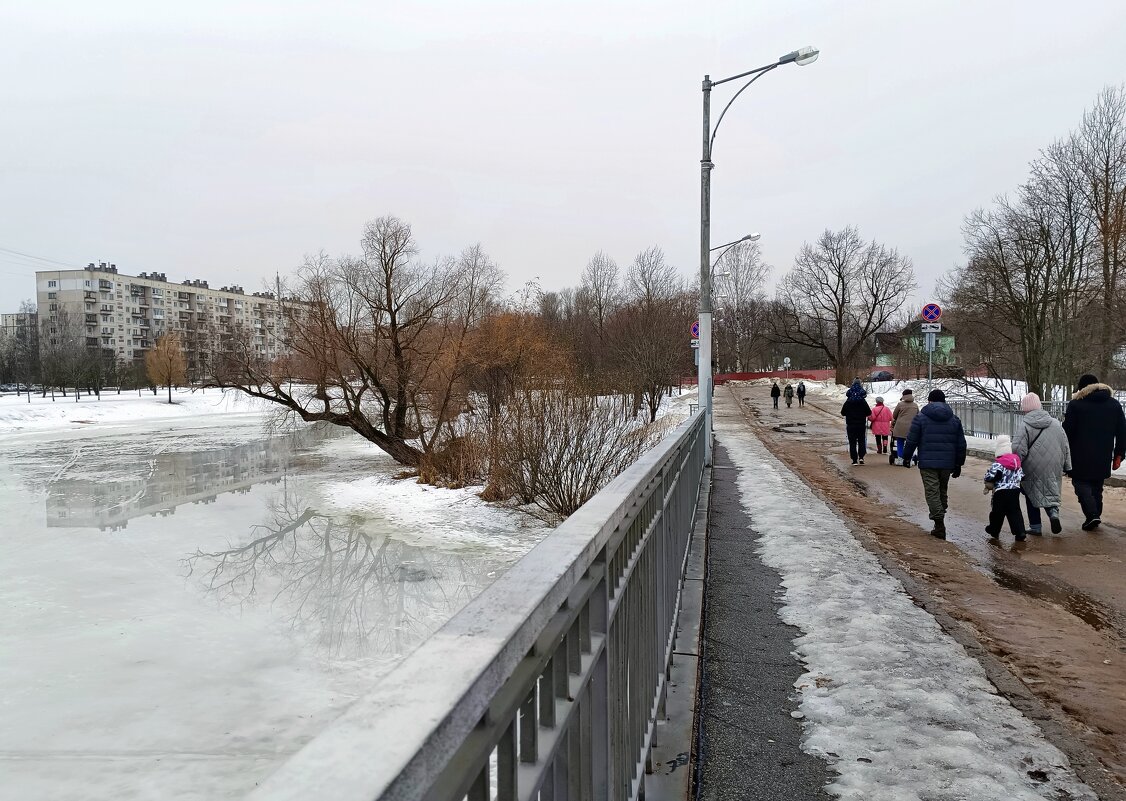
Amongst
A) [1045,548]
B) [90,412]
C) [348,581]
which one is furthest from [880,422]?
[90,412]

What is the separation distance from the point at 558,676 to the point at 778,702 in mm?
2779

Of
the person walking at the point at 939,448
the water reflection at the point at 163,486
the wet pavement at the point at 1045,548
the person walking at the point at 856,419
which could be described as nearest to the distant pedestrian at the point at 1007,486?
the wet pavement at the point at 1045,548

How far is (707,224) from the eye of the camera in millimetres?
14961

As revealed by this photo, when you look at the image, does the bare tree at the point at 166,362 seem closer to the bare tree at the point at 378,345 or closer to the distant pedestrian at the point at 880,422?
the bare tree at the point at 378,345

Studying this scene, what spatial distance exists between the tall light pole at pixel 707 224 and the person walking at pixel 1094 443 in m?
5.80

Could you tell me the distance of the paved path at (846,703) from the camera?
3082 millimetres

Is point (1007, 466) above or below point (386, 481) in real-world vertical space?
above

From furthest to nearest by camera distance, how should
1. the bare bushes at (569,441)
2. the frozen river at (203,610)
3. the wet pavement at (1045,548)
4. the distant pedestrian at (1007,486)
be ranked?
the bare bushes at (569,441) → the distant pedestrian at (1007,486) → the frozen river at (203,610) → the wet pavement at (1045,548)

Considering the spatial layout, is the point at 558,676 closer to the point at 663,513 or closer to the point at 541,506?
the point at 663,513

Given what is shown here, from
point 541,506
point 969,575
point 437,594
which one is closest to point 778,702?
point 969,575

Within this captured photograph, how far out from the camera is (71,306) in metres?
119

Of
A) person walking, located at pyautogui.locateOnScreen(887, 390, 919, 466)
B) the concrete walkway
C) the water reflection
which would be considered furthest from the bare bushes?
the water reflection

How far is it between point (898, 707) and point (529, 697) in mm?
3189

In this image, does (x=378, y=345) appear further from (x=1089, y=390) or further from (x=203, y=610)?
(x=1089, y=390)
